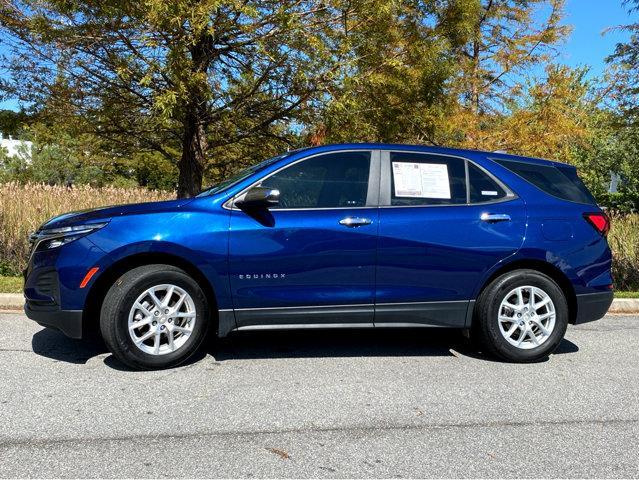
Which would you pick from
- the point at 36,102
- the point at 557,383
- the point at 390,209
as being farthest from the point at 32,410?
the point at 36,102

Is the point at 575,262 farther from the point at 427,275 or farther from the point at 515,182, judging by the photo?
the point at 427,275

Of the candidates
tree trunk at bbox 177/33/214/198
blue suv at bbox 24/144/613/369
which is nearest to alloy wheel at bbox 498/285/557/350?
blue suv at bbox 24/144/613/369

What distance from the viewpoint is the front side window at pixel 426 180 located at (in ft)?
15.8

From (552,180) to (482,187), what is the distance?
0.70 m

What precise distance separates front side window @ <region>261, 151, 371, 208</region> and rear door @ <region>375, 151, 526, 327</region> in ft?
0.66

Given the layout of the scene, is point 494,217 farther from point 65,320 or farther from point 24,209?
point 24,209

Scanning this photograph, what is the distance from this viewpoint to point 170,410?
3.72 meters

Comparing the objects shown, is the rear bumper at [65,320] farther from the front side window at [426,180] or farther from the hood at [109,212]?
the front side window at [426,180]

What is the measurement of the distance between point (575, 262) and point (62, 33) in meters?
6.28

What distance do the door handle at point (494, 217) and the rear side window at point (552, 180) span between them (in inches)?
18.5

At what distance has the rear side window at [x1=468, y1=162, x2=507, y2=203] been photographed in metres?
4.93

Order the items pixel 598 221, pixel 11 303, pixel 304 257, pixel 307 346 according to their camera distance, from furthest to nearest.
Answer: pixel 11 303 → pixel 307 346 → pixel 598 221 → pixel 304 257

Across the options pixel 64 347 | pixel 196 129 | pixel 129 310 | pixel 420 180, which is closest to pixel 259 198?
pixel 129 310

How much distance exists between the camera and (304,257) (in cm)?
452
